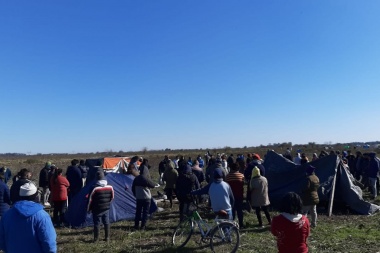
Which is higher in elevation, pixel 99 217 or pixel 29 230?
pixel 29 230

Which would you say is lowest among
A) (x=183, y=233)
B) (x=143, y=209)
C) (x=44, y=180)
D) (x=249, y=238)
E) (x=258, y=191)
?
(x=249, y=238)

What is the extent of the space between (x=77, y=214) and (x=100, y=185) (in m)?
2.79

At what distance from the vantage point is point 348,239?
9.12 m

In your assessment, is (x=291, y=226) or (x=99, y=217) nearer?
(x=291, y=226)

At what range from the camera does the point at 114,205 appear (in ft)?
39.2

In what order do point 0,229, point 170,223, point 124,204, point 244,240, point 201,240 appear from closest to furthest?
point 0,229 < point 201,240 < point 244,240 < point 170,223 < point 124,204

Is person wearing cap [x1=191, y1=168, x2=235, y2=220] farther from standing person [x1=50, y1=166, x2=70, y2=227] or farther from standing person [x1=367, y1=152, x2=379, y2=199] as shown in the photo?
standing person [x1=367, y1=152, x2=379, y2=199]

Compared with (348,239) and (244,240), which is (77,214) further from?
(348,239)

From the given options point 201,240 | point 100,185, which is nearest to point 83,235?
point 100,185

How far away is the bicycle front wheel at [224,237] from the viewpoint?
7.86 meters

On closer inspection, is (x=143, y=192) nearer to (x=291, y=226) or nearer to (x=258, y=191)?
(x=258, y=191)

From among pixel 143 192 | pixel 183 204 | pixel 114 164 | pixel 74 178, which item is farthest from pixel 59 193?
pixel 114 164

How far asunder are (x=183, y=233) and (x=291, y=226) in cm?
429

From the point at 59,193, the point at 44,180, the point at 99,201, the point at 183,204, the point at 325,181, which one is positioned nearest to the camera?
the point at 99,201
